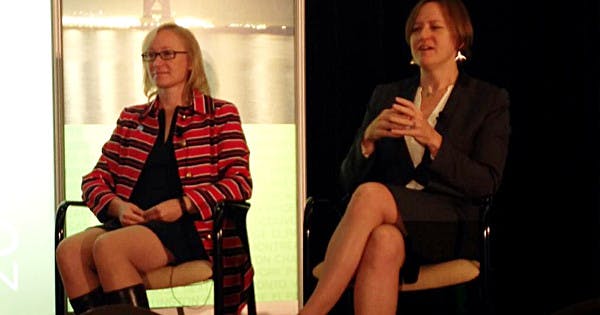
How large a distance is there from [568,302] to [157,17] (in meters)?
2.38

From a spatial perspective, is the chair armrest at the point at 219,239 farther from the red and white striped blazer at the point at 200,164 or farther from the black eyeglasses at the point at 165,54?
the black eyeglasses at the point at 165,54

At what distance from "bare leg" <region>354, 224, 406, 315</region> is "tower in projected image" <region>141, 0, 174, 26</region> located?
5.96ft

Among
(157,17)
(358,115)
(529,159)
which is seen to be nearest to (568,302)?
(529,159)

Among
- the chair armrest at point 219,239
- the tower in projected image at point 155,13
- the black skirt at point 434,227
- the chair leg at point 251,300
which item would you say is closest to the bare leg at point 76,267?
the chair armrest at point 219,239

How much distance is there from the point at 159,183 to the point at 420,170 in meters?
1.04

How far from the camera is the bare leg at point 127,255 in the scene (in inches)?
136

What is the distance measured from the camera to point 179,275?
356cm

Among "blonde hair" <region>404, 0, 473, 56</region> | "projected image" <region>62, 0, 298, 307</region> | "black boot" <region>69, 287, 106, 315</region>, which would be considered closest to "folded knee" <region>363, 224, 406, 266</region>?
"blonde hair" <region>404, 0, 473, 56</region>

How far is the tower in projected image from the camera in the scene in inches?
178

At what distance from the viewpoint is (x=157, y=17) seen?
4531 mm

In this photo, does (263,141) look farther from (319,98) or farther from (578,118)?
(578,118)

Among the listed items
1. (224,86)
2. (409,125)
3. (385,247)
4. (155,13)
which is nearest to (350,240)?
(385,247)

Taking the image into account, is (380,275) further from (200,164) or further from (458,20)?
(458,20)

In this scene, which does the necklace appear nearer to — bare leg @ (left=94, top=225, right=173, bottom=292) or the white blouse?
the white blouse
